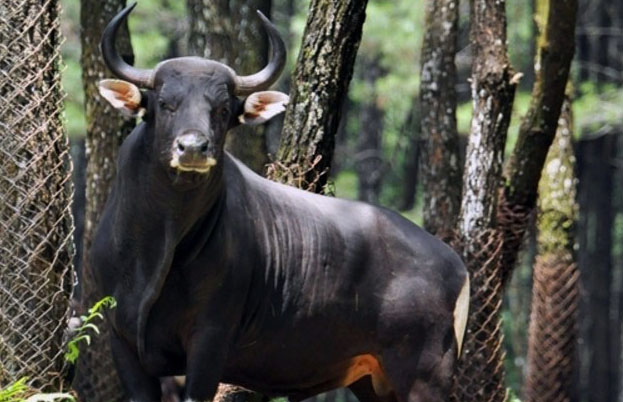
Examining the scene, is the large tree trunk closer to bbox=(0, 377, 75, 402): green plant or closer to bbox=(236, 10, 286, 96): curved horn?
bbox=(236, 10, 286, 96): curved horn

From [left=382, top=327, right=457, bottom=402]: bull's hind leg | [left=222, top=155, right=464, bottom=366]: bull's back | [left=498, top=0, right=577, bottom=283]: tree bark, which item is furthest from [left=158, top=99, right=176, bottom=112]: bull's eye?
[left=498, top=0, right=577, bottom=283]: tree bark

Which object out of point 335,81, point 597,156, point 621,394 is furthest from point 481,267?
point 621,394

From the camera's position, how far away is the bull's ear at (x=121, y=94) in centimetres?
784

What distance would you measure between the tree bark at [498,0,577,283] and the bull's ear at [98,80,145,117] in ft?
19.3

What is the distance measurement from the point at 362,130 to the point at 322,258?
92.0ft

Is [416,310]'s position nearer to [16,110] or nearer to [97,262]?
[97,262]

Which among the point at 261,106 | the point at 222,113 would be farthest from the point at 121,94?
the point at 261,106

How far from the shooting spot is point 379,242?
29.9 ft

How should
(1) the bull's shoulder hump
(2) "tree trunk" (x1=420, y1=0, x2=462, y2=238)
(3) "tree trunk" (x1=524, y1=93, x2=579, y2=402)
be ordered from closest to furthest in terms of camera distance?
(1) the bull's shoulder hump < (2) "tree trunk" (x1=420, y1=0, x2=462, y2=238) < (3) "tree trunk" (x1=524, y1=93, x2=579, y2=402)

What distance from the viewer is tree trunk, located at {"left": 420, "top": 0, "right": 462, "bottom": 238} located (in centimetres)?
1429

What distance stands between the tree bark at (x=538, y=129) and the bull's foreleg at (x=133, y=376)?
5.63 m

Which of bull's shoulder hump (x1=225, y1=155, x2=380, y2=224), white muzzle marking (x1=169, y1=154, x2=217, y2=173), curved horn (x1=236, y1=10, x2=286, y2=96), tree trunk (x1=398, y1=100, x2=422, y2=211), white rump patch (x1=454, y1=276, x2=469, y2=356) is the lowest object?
tree trunk (x1=398, y1=100, x2=422, y2=211)

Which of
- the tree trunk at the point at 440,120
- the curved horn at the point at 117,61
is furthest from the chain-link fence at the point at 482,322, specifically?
the curved horn at the point at 117,61

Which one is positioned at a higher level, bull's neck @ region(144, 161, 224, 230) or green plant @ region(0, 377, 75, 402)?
bull's neck @ region(144, 161, 224, 230)
